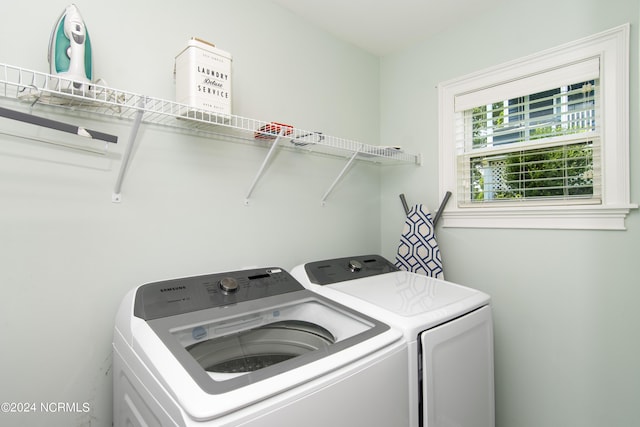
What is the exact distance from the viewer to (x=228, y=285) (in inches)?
54.7

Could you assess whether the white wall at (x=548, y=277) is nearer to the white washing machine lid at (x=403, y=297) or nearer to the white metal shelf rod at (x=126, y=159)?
the white washing machine lid at (x=403, y=297)

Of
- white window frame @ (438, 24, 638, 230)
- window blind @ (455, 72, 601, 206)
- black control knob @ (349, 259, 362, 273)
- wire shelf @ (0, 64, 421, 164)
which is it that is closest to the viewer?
wire shelf @ (0, 64, 421, 164)

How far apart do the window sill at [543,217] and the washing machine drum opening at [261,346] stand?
131cm

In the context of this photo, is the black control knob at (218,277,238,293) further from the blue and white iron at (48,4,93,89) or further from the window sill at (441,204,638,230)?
the window sill at (441,204,638,230)

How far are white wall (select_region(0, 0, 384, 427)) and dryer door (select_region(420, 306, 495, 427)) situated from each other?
1.04m

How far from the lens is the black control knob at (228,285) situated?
4.52ft

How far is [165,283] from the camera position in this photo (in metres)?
1.33

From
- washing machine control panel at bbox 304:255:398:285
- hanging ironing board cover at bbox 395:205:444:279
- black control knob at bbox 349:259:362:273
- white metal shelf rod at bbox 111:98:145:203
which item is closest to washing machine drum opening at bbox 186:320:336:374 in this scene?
washing machine control panel at bbox 304:255:398:285

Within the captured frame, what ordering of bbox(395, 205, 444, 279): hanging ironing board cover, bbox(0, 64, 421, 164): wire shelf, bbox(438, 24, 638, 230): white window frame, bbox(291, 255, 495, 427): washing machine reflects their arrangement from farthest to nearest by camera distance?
bbox(395, 205, 444, 279): hanging ironing board cover, bbox(438, 24, 638, 230): white window frame, bbox(291, 255, 495, 427): washing machine, bbox(0, 64, 421, 164): wire shelf

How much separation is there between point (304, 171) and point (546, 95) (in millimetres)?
1532

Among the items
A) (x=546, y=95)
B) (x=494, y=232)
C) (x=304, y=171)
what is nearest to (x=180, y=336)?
(x=304, y=171)

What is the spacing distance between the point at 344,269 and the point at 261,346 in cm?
68

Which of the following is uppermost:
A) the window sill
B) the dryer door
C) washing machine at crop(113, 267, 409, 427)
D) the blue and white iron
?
the blue and white iron

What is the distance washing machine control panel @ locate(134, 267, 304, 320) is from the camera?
1.19 metres
